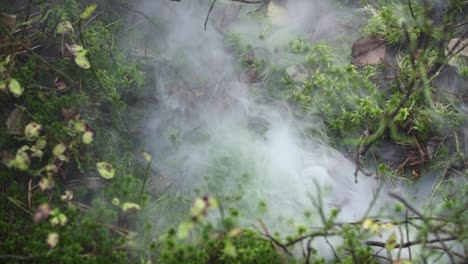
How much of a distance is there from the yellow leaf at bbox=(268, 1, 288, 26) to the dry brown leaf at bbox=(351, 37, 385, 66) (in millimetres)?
560

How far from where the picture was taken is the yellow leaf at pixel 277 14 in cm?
346

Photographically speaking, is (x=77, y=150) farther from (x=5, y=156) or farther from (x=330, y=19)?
(x=330, y=19)

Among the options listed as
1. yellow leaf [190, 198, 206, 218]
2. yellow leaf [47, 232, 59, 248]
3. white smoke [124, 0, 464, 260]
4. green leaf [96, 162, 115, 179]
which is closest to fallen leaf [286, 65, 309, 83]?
white smoke [124, 0, 464, 260]

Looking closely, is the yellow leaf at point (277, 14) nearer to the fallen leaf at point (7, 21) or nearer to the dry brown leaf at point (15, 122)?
the fallen leaf at point (7, 21)

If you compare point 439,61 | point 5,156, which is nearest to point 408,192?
point 439,61

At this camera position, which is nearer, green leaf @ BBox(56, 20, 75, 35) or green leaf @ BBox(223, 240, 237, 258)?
green leaf @ BBox(223, 240, 237, 258)

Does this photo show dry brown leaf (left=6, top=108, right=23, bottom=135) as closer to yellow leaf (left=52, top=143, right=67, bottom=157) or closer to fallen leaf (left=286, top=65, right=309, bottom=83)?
yellow leaf (left=52, top=143, right=67, bottom=157)

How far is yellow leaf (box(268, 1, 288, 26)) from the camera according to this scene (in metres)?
3.46

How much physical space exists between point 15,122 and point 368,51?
2.29m

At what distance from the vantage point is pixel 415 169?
2873mm

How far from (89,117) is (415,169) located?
6.43ft

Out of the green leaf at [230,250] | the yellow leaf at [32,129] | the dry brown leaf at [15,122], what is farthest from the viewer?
the dry brown leaf at [15,122]

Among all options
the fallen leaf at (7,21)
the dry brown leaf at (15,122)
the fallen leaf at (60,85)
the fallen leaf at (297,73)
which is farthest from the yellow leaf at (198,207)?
the fallen leaf at (297,73)

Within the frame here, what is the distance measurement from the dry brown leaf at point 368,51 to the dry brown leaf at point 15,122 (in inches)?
84.5
